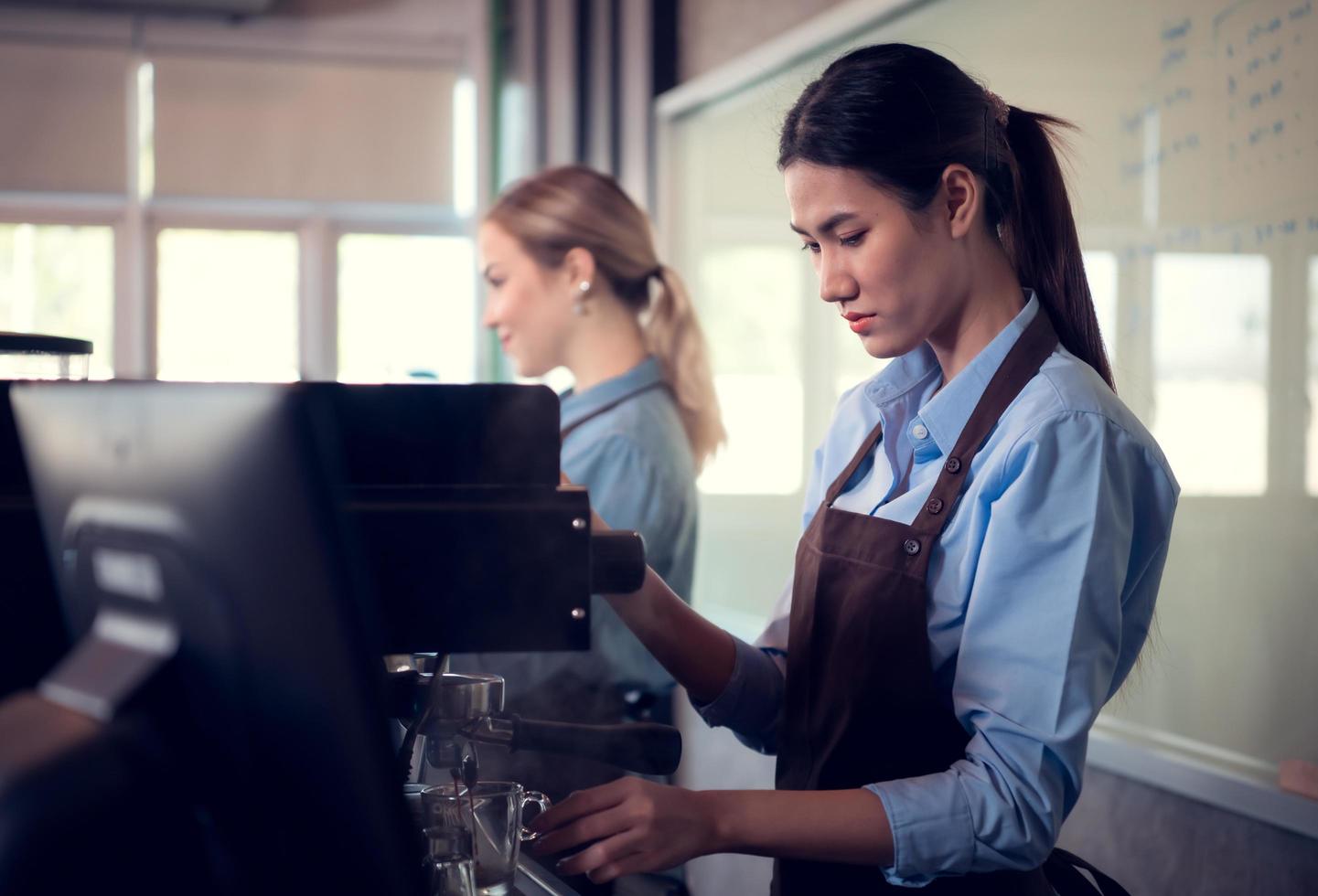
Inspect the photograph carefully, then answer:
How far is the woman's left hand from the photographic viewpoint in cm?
→ 79

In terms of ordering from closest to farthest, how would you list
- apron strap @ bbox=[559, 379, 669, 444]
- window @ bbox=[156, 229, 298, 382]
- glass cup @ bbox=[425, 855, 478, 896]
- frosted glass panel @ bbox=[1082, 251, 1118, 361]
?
glass cup @ bbox=[425, 855, 478, 896] → frosted glass panel @ bbox=[1082, 251, 1118, 361] → apron strap @ bbox=[559, 379, 669, 444] → window @ bbox=[156, 229, 298, 382]

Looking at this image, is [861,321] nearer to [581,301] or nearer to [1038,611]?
[1038,611]

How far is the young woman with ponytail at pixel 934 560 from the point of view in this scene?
2.94 feet

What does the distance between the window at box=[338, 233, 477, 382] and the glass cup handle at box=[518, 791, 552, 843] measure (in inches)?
124

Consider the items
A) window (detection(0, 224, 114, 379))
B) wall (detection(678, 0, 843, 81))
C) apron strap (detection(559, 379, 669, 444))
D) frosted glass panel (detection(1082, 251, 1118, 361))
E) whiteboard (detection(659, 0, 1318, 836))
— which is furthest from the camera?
window (detection(0, 224, 114, 379))

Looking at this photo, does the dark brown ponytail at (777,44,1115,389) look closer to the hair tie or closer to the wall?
the hair tie

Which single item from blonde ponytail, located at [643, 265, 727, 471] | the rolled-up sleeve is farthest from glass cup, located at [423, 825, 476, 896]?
blonde ponytail, located at [643, 265, 727, 471]

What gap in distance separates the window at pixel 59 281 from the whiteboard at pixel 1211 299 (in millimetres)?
2901

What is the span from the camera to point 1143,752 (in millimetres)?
1557

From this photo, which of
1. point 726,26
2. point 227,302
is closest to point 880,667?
point 726,26

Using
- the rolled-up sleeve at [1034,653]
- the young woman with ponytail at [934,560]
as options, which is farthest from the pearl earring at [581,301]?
the rolled-up sleeve at [1034,653]

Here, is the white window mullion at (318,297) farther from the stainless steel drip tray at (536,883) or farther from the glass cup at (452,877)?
the glass cup at (452,877)

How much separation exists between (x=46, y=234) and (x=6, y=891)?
143 inches

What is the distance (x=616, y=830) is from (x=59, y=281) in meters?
3.53
